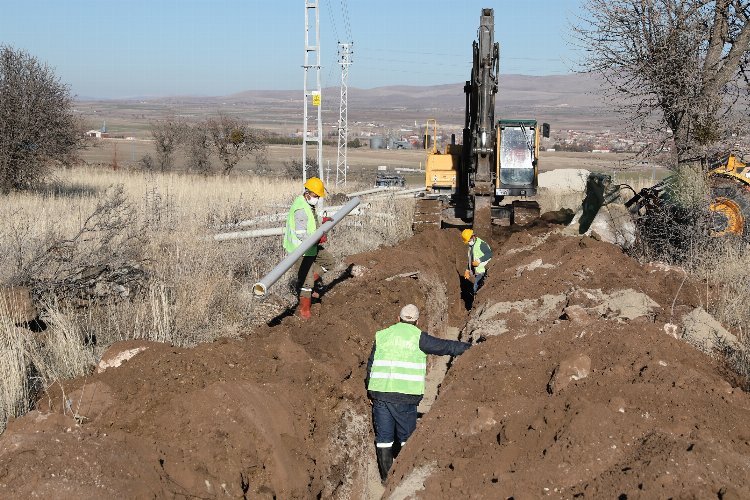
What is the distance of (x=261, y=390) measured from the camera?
288 inches

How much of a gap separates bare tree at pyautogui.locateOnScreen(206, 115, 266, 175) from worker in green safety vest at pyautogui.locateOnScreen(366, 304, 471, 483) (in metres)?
34.0

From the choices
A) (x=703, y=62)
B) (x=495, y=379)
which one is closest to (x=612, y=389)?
(x=495, y=379)

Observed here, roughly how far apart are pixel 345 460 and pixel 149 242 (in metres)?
7.56

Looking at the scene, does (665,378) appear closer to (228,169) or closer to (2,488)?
(2,488)

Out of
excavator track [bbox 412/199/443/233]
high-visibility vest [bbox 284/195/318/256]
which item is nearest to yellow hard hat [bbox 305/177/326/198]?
high-visibility vest [bbox 284/195/318/256]

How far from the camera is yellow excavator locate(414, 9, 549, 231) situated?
17.8m

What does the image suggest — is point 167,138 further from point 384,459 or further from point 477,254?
point 384,459

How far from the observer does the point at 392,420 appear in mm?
7980

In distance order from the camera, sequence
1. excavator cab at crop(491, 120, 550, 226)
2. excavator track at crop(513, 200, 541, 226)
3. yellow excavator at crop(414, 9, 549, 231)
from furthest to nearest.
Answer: excavator cab at crop(491, 120, 550, 226) → excavator track at crop(513, 200, 541, 226) → yellow excavator at crop(414, 9, 549, 231)

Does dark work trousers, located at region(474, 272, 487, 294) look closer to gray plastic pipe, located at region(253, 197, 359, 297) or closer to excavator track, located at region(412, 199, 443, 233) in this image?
gray plastic pipe, located at region(253, 197, 359, 297)

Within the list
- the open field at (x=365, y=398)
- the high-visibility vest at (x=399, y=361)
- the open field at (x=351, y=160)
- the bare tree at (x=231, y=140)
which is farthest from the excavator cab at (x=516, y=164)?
the open field at (x=351, y=160)

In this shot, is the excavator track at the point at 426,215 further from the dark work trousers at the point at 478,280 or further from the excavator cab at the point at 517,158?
the dark work trousers at the point at 478,280

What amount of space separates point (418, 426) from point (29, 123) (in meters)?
20.0

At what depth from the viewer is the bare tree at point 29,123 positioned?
933 inches
